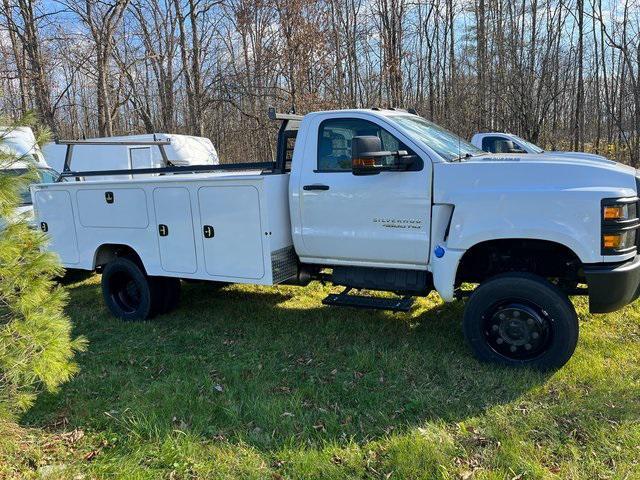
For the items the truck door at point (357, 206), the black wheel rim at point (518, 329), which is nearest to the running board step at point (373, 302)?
the truck door at point (357, 206)

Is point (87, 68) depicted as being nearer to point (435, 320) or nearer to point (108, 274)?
point (108, 274)

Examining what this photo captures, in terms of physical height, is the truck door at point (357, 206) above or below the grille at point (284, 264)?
above

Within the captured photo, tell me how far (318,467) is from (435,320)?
2926 millimetres

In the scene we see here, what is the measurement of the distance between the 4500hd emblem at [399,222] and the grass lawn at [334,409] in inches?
46.4

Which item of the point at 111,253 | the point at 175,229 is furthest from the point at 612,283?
the point at 111,253

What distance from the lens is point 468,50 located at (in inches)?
853

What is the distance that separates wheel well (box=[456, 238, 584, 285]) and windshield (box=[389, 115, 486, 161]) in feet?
2.94

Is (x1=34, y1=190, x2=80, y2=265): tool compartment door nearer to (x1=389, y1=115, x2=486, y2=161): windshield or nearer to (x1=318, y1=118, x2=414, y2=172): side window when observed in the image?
(x1=318, y1=118, x2=414, y2=172): side window

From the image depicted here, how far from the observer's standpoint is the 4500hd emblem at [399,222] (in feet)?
15.0

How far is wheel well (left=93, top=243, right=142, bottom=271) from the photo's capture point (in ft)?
20.4

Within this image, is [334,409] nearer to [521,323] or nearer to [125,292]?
[521,323]

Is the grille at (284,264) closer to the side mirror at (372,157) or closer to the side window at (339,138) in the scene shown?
the side window at (339,138)

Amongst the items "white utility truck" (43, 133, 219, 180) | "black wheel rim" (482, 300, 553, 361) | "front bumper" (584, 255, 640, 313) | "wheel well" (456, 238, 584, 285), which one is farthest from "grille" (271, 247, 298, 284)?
"white utility truck" (43, 133, 219, 180)

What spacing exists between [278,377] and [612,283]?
274cm
